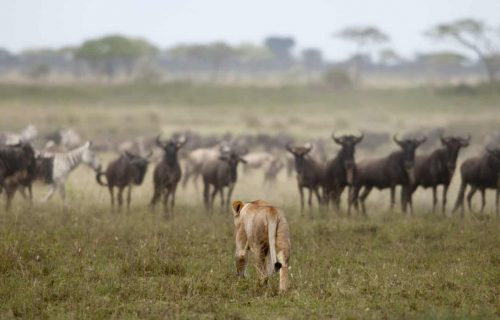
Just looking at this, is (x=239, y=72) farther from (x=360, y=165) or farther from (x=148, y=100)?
(x=360, y=165)

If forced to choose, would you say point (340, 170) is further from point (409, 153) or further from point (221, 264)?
point (221, 264)

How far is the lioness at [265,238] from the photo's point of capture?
24.8 feet

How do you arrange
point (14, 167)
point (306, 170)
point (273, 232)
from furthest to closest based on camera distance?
point (306, 170) → point (14, 167) → point (273, 232)

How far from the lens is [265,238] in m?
7.77

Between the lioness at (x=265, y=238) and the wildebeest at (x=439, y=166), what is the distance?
848cm

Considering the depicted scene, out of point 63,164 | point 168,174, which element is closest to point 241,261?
point 168,174

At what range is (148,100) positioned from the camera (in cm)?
5909

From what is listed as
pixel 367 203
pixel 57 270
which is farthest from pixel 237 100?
pixel 57 270

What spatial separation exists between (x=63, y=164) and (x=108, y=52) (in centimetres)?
6920

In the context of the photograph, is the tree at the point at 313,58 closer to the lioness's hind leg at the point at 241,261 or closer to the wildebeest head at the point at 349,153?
the wildebeest head at the point at 349,153

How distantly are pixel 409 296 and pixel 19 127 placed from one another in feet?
115

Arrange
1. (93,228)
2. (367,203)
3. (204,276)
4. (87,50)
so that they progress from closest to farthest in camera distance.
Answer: (204,276) → (93,228) → (367,203) → (87,50)

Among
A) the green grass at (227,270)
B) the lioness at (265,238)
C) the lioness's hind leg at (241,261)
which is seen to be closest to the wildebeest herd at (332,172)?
the green grass at (227,270)

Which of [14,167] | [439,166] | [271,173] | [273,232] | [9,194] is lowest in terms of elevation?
[271,173]
